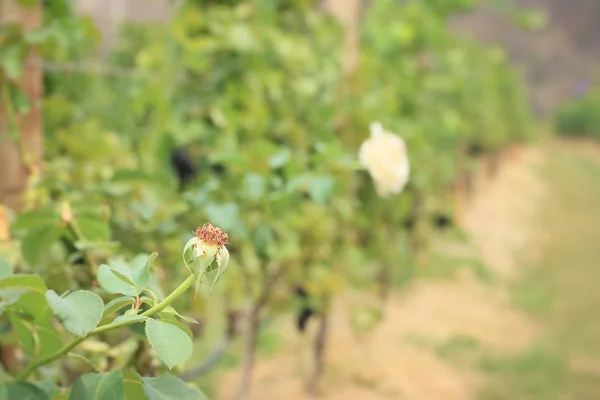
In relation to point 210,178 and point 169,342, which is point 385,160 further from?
point 169,342

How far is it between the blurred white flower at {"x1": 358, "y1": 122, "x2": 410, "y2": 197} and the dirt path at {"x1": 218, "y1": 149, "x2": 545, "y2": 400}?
Answer: 1.53 metres

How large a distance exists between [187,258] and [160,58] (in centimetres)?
146

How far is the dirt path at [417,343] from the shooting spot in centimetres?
276

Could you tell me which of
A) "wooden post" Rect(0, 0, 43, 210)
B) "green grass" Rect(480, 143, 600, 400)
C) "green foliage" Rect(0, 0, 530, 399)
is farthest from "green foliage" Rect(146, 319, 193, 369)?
"green grass" Rect(480, 143, 600, 400)

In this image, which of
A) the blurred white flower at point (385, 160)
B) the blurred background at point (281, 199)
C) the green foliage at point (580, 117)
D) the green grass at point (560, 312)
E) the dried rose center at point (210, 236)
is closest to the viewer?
the dried rose center at point (210, 236)

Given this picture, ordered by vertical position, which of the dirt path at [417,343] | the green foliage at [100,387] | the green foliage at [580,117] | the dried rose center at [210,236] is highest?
the green foliage at [580,117]

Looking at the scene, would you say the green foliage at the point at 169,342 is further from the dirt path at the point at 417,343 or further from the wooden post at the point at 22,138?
the dirt path at the point at 417,343

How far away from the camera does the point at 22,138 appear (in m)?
1.07

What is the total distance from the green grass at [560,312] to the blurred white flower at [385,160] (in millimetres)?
1987

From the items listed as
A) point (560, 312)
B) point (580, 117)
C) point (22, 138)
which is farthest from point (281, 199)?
point (580, 117)

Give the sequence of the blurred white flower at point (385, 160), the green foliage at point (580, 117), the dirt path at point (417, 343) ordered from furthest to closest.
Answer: the green foliage at point (580, 117) < the dirt path at point (417, 343) < the blurred white flower at point (385, 160)

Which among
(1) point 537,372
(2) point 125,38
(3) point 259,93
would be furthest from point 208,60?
(2) point 125,38

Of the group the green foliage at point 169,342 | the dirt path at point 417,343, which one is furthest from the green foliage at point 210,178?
the dirt path at point 417,343

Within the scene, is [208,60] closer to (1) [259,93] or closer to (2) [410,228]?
(1) [259,93]
